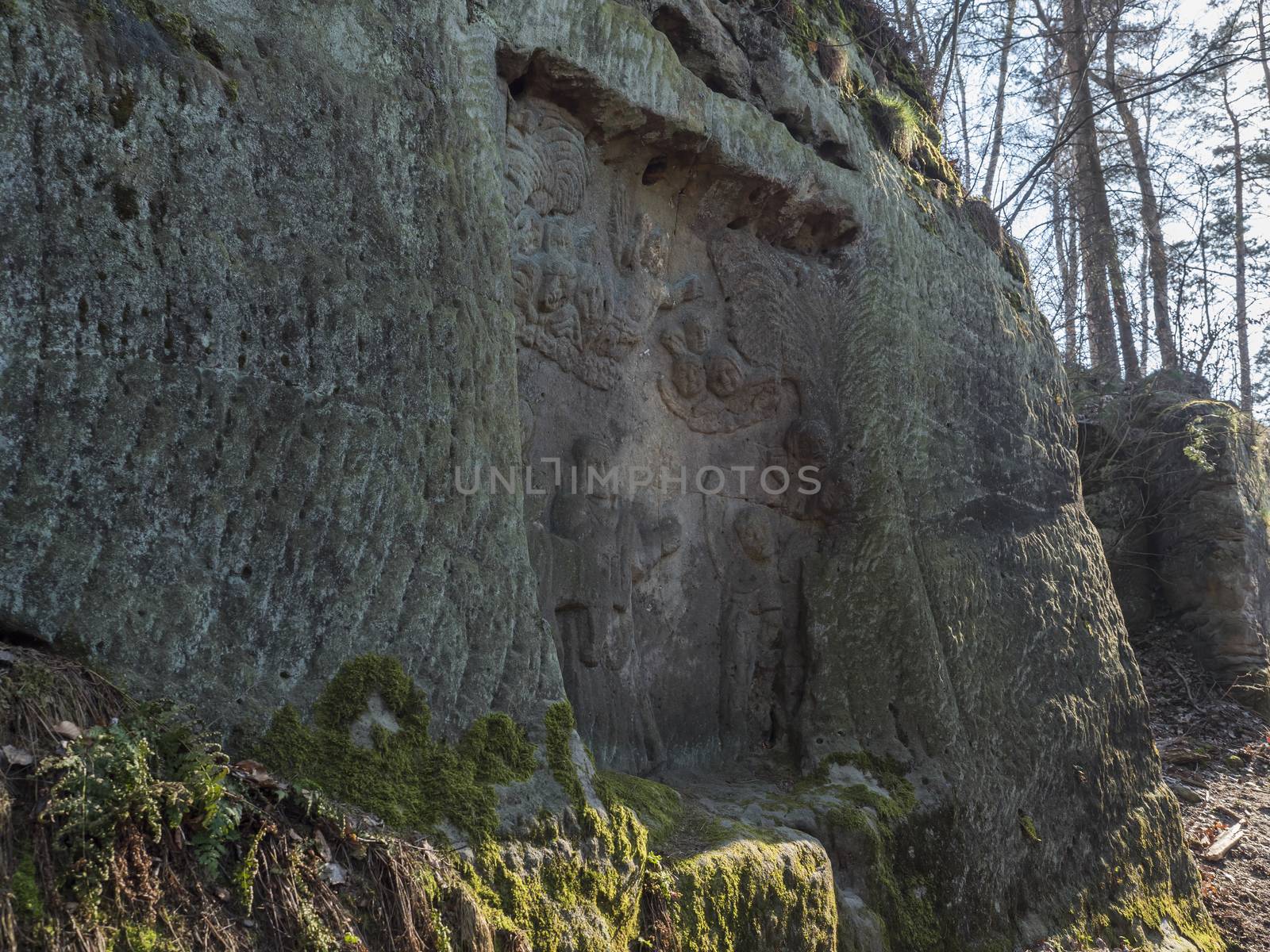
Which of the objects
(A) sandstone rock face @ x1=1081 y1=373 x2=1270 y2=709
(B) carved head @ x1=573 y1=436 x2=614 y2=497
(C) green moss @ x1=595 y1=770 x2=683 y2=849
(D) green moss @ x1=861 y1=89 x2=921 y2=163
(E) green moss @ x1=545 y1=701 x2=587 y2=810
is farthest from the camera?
(A) sandstone rock face @ x1=1081 y1=373 x2=1270 y2=709

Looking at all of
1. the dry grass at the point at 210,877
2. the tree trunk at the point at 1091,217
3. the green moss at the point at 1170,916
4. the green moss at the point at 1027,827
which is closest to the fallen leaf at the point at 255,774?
the dry grass at the point at 210,877

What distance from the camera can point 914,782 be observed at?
17.1 feet

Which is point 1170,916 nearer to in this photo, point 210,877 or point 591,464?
point 591,464

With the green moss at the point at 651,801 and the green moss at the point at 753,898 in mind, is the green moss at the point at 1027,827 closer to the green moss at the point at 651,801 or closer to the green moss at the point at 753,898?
the green moss at the point at 753,898

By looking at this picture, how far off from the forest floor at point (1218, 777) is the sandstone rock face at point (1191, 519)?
9.3 inches

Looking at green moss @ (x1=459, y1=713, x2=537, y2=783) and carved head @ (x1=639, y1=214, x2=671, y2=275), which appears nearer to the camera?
green moss @ (x1=459, y1=713, x2=537, y2=783)

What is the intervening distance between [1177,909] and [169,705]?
5.62 meters

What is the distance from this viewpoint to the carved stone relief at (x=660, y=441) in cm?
484

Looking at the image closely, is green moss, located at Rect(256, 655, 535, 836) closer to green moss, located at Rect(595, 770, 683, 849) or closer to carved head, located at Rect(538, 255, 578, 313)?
green moss, located at Rect(595, 770, 683, 849)

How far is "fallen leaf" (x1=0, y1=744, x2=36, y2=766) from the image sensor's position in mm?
2365

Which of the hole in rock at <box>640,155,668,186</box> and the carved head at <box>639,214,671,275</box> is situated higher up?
the hole in rock at <box>640,155,668,186</box>

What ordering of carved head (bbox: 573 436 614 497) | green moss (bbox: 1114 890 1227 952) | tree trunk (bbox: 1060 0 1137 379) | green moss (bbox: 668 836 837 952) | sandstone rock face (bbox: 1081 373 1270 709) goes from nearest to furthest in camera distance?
green moss (bbox: 668 836 837 952), carved head (bbox: 573 436 614 497), green moss (bbox: 1114 890 1227 952), sandstone rock face (bbox: 1081 373 1270 709), tree trunk (bbox: 1060 0 1137 379)

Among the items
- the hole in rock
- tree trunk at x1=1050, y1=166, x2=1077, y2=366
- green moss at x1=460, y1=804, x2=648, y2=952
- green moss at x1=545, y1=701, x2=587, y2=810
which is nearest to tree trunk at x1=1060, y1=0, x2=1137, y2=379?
tree trunk at x1=1050, y1=166, x2=1077, y2=366

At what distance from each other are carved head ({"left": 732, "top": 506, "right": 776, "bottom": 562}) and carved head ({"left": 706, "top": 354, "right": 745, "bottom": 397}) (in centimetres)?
65
